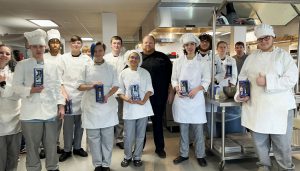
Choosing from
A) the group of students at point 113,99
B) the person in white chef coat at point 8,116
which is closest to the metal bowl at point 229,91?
the group of students at point 113,99

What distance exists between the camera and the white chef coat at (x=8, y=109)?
213 cm

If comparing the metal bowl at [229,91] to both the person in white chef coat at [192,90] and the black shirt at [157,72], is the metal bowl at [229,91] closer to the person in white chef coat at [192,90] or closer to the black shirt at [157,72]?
the person in white chef coat at [192,90]

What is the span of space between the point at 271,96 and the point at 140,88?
120 cm

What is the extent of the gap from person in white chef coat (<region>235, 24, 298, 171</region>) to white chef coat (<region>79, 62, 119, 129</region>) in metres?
1.16

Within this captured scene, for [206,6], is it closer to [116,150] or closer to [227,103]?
[227,103]

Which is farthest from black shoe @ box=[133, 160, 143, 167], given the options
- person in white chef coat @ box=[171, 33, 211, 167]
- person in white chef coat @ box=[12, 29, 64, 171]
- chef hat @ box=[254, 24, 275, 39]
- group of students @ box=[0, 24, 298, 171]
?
chef hat @ box=[254, 24, 275, 39]

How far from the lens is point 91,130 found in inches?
97.4

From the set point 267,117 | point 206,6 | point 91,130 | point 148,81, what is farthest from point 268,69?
point 206,6

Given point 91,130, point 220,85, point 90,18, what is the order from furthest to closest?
point 90,18
point 220,85
point 91,130

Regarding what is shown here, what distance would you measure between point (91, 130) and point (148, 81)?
0.75 m

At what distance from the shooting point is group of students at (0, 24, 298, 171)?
2.18 metres

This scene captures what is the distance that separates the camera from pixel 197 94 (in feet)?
8.99

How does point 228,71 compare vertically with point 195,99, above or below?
above

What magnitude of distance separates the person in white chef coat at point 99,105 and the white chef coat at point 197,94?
69 cm
